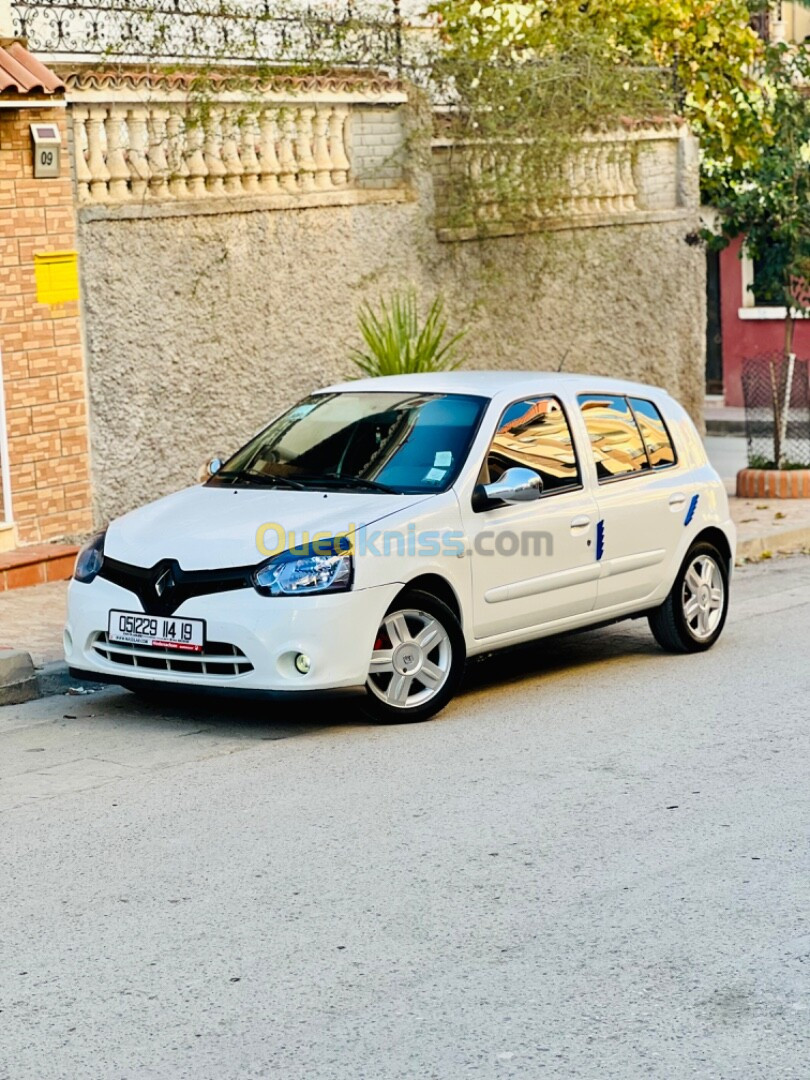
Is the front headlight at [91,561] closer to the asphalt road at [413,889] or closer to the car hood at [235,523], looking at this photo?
the car hood at [235,523]

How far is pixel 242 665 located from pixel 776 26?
20.5 meters

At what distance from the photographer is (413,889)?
18.8 feet

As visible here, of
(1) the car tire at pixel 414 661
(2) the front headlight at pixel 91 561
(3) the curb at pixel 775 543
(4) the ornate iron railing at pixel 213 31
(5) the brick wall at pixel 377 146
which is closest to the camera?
(1) the car tire at pixel 414 661

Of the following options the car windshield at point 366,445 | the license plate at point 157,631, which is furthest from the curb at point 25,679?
the car windshield at point 366,445

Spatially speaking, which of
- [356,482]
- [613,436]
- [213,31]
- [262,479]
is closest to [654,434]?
[613,436]

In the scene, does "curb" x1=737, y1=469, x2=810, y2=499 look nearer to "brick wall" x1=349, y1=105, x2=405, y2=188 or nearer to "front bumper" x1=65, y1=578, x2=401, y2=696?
"brick wall" x1=349, y1=105, x2=405, y2=188

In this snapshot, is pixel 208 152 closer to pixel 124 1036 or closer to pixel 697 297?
pixel 697 297

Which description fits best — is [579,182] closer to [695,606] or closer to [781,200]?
[781,200]

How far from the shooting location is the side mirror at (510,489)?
8.44m

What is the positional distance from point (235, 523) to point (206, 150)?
6.09 m

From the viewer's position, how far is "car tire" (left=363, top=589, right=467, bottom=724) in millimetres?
7965

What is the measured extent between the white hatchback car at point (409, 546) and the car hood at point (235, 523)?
13 millimetres

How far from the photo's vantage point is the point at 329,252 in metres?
14.5

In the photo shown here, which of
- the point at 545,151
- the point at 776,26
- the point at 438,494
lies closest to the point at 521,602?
the point at 438,494
